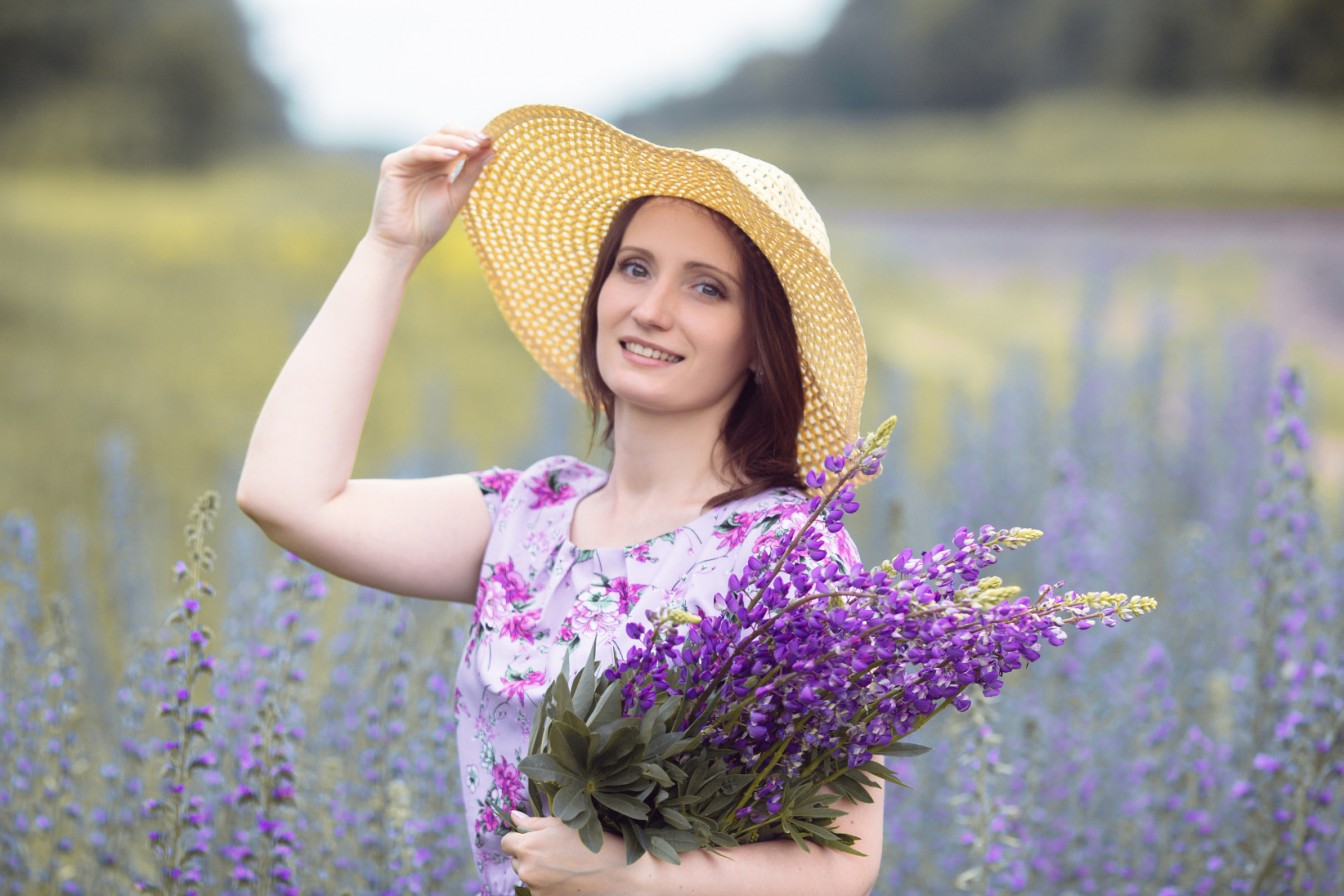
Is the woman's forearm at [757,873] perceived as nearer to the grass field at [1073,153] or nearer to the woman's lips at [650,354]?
the woman's lips at [650,354]

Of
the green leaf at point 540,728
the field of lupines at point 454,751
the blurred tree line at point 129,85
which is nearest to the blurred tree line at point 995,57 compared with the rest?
the blurred tree line at point 129,85

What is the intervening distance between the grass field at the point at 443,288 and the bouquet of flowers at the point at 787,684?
282 centimetres

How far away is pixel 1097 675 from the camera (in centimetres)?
209

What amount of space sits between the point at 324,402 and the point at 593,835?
0.59 metres

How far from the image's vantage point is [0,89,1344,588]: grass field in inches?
159

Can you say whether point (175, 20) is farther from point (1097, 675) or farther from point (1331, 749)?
point (1331, 749)

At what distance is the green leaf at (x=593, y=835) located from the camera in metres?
0.81

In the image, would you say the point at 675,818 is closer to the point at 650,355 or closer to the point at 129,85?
the point at 650,355

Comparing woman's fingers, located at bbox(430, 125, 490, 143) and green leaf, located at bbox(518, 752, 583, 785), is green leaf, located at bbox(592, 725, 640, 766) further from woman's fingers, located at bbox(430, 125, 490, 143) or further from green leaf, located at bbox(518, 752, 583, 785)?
woman's fingers, located at bbox(430, 125, 490, 143)

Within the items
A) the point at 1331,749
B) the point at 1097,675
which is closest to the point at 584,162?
the point at 1331,749

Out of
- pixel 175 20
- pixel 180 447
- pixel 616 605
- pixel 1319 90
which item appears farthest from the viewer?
pixel 175 20

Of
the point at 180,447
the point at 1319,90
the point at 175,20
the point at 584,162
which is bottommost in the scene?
the point at 180,447

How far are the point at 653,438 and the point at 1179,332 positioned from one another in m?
3.52

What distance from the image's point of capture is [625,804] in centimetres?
81
